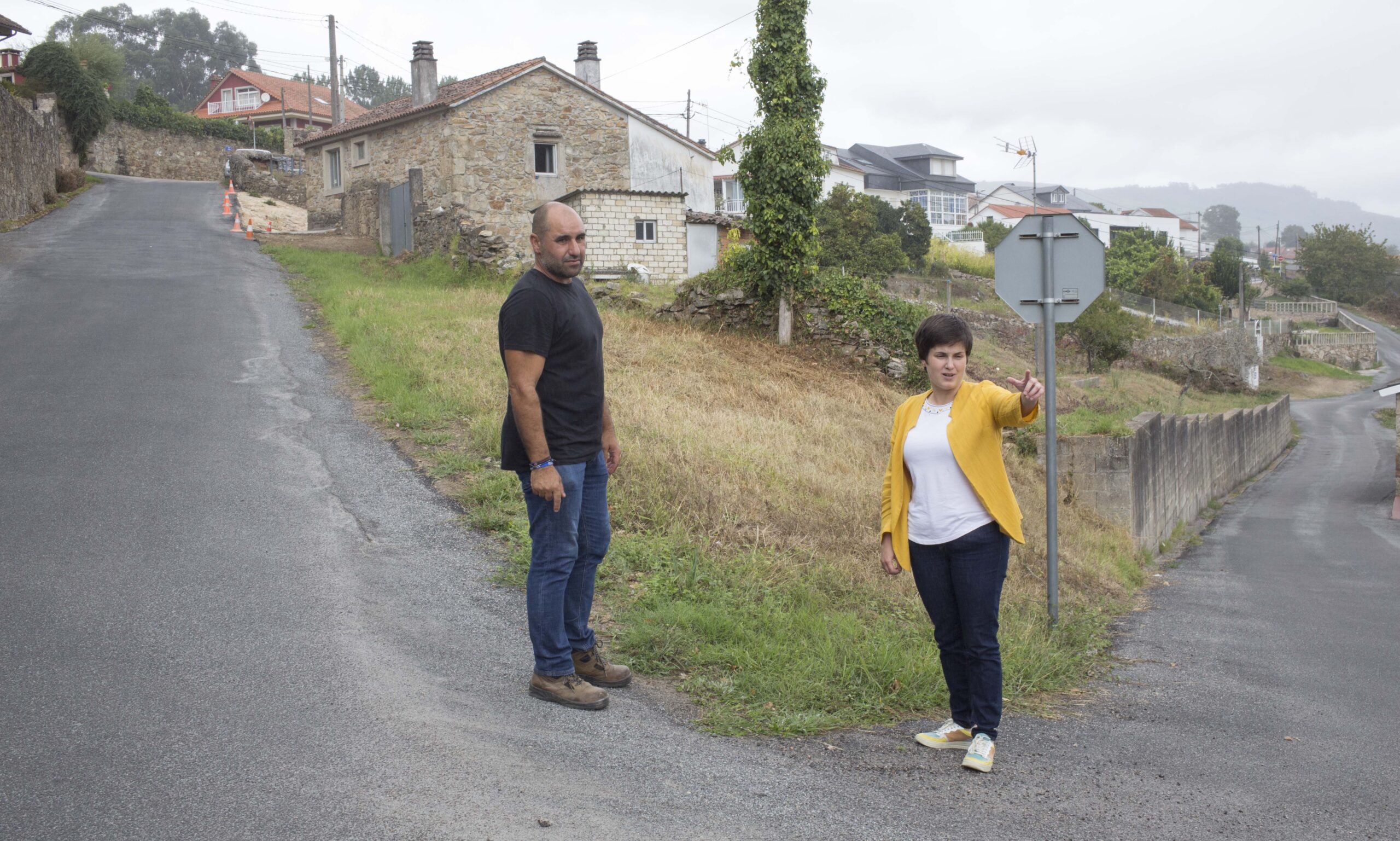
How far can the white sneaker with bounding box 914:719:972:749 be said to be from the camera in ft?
14.3

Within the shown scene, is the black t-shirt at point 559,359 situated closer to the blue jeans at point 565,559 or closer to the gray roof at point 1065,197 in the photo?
the blue jeans at point 565,559

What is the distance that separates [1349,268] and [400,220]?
91.1 meters

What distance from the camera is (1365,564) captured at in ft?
42.6

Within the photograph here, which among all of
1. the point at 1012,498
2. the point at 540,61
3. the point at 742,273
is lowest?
the point at 1012,498

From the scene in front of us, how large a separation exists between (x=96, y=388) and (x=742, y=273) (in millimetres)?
11723

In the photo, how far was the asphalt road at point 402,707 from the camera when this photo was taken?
3.52 meters

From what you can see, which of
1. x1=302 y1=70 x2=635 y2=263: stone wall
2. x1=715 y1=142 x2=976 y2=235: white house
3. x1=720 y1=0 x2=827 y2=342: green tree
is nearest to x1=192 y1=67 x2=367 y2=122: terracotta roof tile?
x1=715 y1=142 x2=976 y2=235: white house

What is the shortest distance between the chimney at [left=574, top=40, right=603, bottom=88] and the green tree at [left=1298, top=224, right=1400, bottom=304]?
8003cm

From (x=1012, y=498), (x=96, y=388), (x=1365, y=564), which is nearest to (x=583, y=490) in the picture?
(x=1012, y=498)

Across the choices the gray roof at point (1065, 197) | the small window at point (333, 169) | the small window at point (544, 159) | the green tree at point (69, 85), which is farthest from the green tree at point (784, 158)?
the gray roof at point (1065, 197)

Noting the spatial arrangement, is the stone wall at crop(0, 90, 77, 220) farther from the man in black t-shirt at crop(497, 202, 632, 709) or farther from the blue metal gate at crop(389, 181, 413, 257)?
the man in black t-shirt at crop(497, 202, 632, 709)

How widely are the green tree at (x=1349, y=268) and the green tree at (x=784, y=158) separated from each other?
89101mm

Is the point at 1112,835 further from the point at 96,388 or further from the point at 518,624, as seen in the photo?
the point at 96,388

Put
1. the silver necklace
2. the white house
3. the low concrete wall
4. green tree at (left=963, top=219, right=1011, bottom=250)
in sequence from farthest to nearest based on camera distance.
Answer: the white house < green tree at (left=963, top=219, right=1011, bottom=250) < the low concrete wall < the silver necklace
